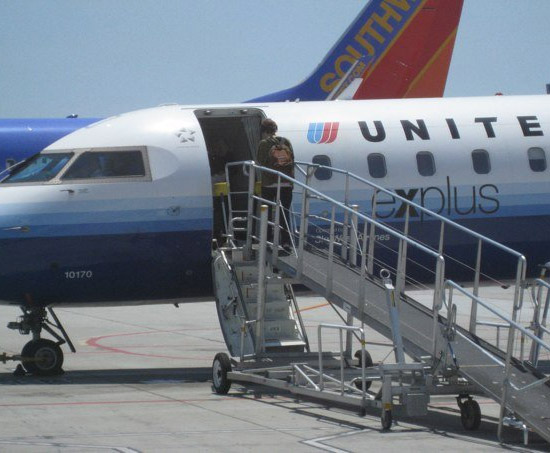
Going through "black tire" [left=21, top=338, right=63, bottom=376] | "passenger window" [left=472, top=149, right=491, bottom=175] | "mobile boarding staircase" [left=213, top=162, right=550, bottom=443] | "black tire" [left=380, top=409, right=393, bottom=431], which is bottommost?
"black tire" [left=21, top=338, right=63, bottom=376]

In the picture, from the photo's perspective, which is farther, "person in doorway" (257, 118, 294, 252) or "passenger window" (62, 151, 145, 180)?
"passenger window" (62, 151, 145, 180)

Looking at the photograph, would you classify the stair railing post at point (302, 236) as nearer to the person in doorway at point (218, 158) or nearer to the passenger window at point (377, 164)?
the passenger window at point (377, 164)

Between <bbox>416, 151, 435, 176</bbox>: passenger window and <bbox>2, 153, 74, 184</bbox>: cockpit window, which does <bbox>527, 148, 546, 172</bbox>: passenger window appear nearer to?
<bbox>416, 151, 435, 176</bbox>: passenger window

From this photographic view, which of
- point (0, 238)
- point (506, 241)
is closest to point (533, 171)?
point (506, 241)

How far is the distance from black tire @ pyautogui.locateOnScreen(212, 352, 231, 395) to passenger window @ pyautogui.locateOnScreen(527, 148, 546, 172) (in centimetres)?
668

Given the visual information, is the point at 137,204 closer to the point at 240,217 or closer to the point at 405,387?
the point at 240,217

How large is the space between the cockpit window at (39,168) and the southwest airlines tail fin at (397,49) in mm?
18234

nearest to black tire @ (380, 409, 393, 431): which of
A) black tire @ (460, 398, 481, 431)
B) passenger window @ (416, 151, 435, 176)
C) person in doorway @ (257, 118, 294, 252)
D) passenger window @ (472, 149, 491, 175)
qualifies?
black tire @ (460, 398, 481, 431)

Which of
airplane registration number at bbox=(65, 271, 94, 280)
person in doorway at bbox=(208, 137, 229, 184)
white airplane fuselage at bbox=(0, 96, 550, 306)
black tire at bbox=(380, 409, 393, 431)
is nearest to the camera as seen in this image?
black tire at bbox=(380, 409, 393, 431)

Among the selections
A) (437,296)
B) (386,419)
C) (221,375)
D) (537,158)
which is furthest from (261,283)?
(537,158)

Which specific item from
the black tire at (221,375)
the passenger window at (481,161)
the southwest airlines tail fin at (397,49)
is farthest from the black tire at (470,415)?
the southwest airlines tail fin at (397,49)

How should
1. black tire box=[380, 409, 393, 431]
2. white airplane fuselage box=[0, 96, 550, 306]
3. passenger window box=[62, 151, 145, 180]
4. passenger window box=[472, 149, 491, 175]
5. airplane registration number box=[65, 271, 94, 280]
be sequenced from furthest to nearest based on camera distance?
passenger window box=[472, 149, 491, 175], passenger window box=[62, 151, 145, 180], airplane registration number box=[65, 271, 94, 280], white airplane fuselage box=[0, 96, 550, 306], black tire box=[380, 409, 393, 431]

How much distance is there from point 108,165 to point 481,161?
629 centimetres

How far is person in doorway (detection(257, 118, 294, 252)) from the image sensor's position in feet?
58.1
